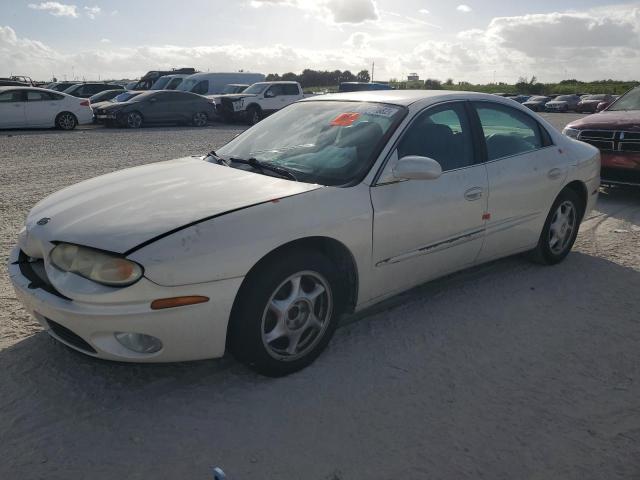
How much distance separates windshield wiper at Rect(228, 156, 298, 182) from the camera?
10.4 feet

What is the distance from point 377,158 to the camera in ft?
10.4

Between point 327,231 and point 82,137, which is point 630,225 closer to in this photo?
point 327,231

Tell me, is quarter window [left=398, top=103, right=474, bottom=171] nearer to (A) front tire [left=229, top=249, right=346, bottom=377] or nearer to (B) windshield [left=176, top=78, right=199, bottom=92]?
(A) front tire [left=229, top=249, right=346, bottom=377]

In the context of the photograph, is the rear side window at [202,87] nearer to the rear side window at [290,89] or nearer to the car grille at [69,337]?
the rear side window at [290,89]

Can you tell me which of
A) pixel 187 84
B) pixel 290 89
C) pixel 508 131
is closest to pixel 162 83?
pixel 187 84

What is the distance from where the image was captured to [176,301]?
241 cm

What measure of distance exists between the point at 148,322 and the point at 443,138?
2278 millimetres

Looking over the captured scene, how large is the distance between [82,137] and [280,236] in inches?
538

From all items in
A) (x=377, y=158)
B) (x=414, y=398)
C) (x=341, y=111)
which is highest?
(x=341, y=111)

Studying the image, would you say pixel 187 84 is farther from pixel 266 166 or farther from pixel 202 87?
pixel 266 166

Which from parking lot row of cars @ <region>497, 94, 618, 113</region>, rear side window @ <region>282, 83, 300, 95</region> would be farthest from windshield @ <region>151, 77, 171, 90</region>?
parking lot row of cars @ <region>497, 94, 618, 113</region>

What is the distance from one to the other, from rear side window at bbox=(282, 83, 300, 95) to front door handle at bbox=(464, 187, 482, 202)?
58.7ft

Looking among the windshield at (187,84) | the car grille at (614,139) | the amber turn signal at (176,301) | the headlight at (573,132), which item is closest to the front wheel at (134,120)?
the windshield at (187,84)

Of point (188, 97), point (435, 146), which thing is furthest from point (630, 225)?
point (188, 97)
